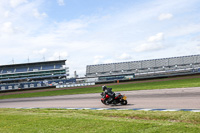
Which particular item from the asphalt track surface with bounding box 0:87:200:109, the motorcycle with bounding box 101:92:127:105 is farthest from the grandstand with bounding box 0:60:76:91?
the motorcycle with bounding box 101:92:127:105

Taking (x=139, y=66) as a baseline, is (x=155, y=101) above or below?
below

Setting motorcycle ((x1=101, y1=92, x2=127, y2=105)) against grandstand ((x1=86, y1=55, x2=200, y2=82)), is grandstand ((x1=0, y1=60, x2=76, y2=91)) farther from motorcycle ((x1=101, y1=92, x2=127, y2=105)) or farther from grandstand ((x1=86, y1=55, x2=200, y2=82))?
motorcycle ((x1=101, y1=92, x2=127, y2=105))

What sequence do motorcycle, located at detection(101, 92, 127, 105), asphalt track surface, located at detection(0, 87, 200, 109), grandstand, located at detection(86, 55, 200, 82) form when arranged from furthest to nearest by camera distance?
grandstand, located at detection(86, 55, 200, 82) < motorcycle, located at detection(101, 92, 127, 105) < asphalt track surface, located at detection(0, 87, 200, 109)

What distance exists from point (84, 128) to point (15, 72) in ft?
232

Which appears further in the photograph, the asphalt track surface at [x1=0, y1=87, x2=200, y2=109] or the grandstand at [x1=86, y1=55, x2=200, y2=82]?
the grandstand at [x1=86, y1=55, x2=200, y2=82]

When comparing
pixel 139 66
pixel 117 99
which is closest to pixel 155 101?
pixel 117 99

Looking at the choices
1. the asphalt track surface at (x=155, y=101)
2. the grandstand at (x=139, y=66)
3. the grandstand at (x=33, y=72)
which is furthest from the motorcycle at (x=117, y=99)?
the grandstand at (x=33, y=72)

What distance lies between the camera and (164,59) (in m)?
68.9

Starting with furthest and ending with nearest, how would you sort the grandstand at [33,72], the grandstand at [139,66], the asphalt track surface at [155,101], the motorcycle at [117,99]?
the grandstand at [33,72], the grandstand at [139,66], the motorcycle at [117,99], the asphalt track surface at [155,101]

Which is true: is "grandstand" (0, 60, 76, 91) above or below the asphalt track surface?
above

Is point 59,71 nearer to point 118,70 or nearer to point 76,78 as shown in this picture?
point 76,78

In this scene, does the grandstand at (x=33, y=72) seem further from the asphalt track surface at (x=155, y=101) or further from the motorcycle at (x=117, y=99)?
the motorcycle at (x=117, y=99)

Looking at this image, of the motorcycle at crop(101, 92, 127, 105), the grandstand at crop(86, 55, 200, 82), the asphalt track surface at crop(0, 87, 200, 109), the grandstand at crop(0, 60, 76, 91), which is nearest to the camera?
the asphalt track surface at crop(0, 87, 200, 109)

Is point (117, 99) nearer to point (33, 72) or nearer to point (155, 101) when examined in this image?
point (155, 101)
